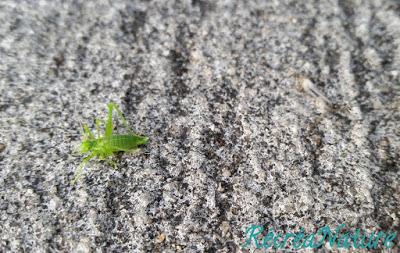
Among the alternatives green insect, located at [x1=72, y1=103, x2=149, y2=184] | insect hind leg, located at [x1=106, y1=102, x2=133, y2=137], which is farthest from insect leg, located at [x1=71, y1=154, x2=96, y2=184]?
insect hind leg, located at [x1=106, y1=102, x2=133, y2=137]

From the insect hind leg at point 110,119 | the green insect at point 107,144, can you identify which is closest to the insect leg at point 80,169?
the green insect at point 107,144

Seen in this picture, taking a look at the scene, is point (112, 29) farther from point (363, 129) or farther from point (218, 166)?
point (363, 129)

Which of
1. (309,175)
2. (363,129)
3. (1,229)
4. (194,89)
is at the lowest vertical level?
Result: (1,229)

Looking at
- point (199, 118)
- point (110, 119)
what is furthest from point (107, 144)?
point (199, 118)

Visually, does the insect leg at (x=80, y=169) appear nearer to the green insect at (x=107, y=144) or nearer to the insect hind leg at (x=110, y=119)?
the green insect at (x=107, y=144)

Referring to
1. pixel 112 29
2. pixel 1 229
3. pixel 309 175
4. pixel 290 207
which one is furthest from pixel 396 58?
pixel 1 229

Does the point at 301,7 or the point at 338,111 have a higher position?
the point at 301,7

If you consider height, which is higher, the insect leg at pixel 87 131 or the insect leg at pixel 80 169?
the insect leg at pixel 87 131

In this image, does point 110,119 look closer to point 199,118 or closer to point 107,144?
point 107,144
